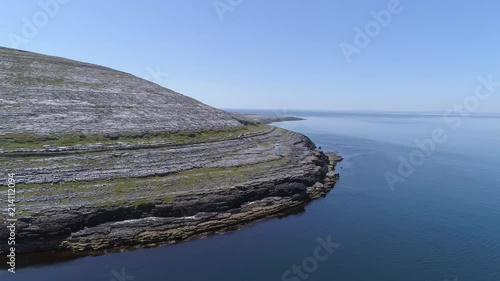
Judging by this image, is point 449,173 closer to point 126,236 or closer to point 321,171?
point 321,171

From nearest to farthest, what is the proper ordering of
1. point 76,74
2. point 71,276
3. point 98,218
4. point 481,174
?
point 71,276 < point 98,218 < point 481,174 < point 76,74

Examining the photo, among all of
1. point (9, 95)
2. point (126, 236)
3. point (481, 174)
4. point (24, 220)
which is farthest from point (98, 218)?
point (481, 174)

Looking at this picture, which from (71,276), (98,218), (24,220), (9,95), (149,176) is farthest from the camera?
(9,95)
